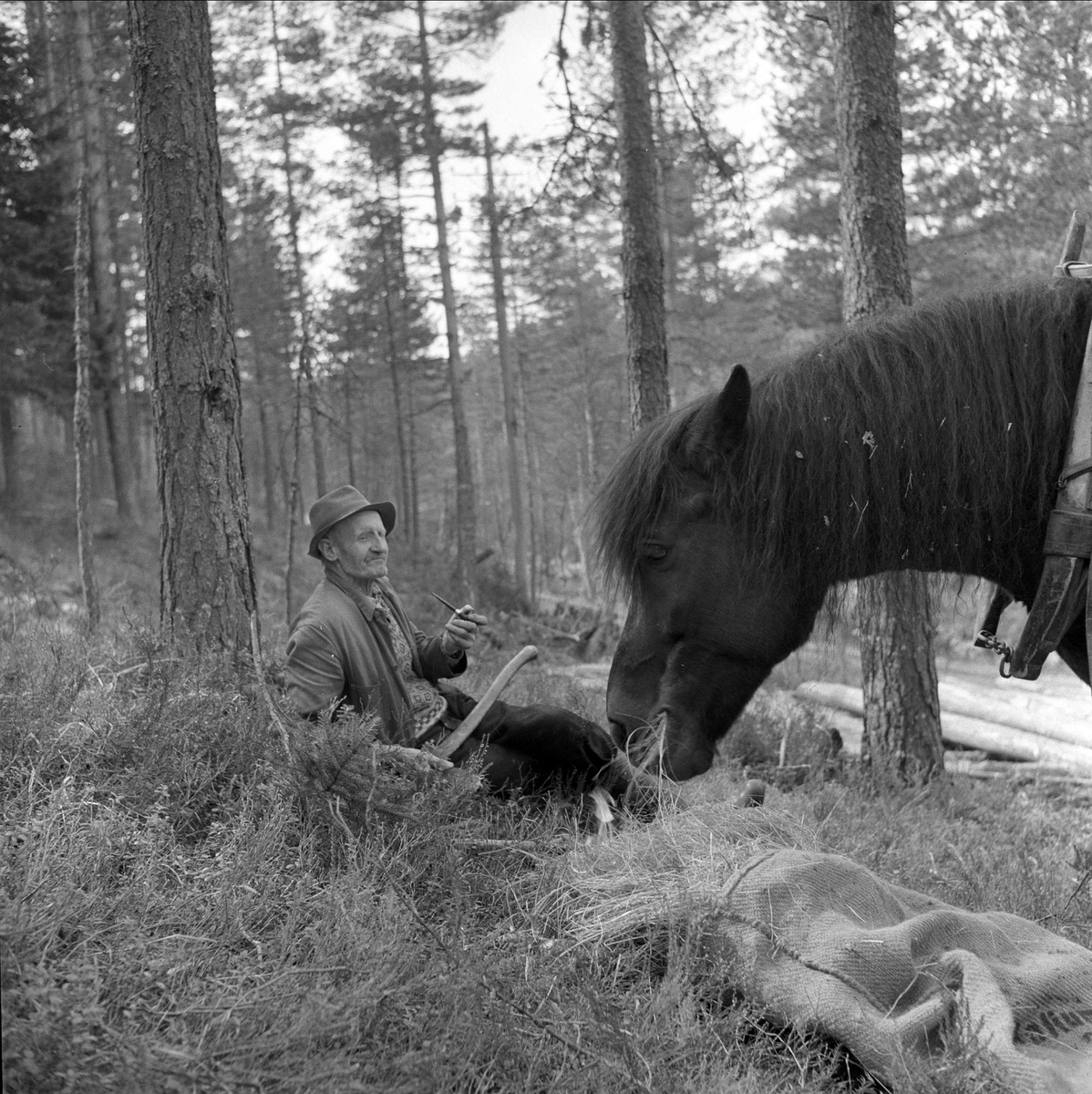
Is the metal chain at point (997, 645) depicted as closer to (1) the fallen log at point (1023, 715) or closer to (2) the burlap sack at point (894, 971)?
(2) the burlap sack at point (894, 971)

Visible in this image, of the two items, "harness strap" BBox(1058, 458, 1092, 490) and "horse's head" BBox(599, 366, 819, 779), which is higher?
"harness strap" BBox(1058, 458, 1092, 490)

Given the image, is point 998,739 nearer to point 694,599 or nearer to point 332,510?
point 694,599

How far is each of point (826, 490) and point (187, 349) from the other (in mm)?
3066

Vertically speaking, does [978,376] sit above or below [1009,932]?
above

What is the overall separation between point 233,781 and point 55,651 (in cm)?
146

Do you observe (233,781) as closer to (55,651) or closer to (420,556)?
(55,651)

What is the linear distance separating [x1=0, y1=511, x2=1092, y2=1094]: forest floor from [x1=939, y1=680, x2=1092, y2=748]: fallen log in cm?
390

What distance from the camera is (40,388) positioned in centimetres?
1677

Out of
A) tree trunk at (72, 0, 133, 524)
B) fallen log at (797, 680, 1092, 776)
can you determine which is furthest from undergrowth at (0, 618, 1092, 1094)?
tree trunk at (72, 0, 133, 524)

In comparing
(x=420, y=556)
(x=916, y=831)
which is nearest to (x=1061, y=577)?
(x=916, y=831)

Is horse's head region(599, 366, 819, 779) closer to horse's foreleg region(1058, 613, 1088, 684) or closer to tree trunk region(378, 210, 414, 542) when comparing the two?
horse's foreleg region(1058, 613, 1088, 684)

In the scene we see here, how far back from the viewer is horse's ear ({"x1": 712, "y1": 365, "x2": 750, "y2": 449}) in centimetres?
282

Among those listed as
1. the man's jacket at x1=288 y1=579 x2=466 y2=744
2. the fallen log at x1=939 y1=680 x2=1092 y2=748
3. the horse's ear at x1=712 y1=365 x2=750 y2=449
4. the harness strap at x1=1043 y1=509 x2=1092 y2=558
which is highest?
the horse's ear at x1=712 y1=365 x2=750 y2=449

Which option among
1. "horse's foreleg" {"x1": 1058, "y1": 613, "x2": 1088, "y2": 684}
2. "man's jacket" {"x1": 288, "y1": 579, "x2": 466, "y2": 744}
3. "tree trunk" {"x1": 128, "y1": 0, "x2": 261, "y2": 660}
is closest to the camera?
"horse's foreleg" {"x1": 1058, "y1": 613, "x2": 1088, "y2": 684}
